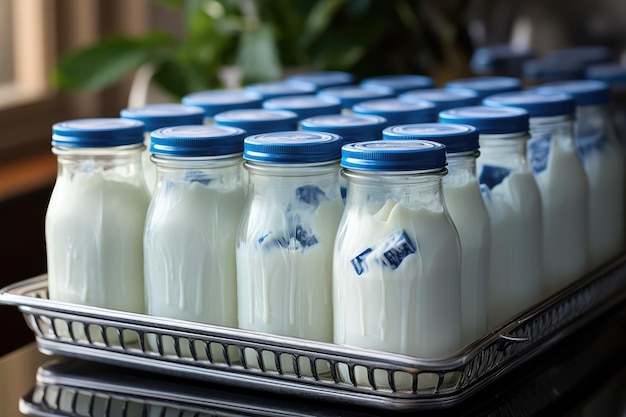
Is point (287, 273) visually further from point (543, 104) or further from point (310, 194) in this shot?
point (543, 104)

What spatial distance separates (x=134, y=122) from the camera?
2.91 feet

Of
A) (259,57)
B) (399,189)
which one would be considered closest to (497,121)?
(399,189)

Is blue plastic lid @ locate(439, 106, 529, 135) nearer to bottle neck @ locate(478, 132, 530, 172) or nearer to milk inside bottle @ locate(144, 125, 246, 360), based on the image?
bottle neck @ locate(478, 132, 530, 172)

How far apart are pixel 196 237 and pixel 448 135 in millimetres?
204

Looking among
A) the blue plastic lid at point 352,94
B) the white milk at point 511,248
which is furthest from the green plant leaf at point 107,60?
the white milk at point 511,248

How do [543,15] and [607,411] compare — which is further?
[543,15]

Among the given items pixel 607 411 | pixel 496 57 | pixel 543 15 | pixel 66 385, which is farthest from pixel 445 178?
pixel 543 15

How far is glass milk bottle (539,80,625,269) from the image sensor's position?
1.04 meters

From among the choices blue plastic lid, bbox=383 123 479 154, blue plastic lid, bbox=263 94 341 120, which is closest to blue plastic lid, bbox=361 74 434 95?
blue plastic lid, bbox=263 94 341 120

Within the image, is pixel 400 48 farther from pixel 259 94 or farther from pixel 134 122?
pixel 134 122

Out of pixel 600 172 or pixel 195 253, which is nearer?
pixel 195 253

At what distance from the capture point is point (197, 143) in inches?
31.4

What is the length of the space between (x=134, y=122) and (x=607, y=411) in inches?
17.2

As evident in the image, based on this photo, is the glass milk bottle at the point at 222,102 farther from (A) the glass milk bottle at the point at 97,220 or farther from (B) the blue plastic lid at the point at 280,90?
(A) the glass milk bottle at the point at 97,220
